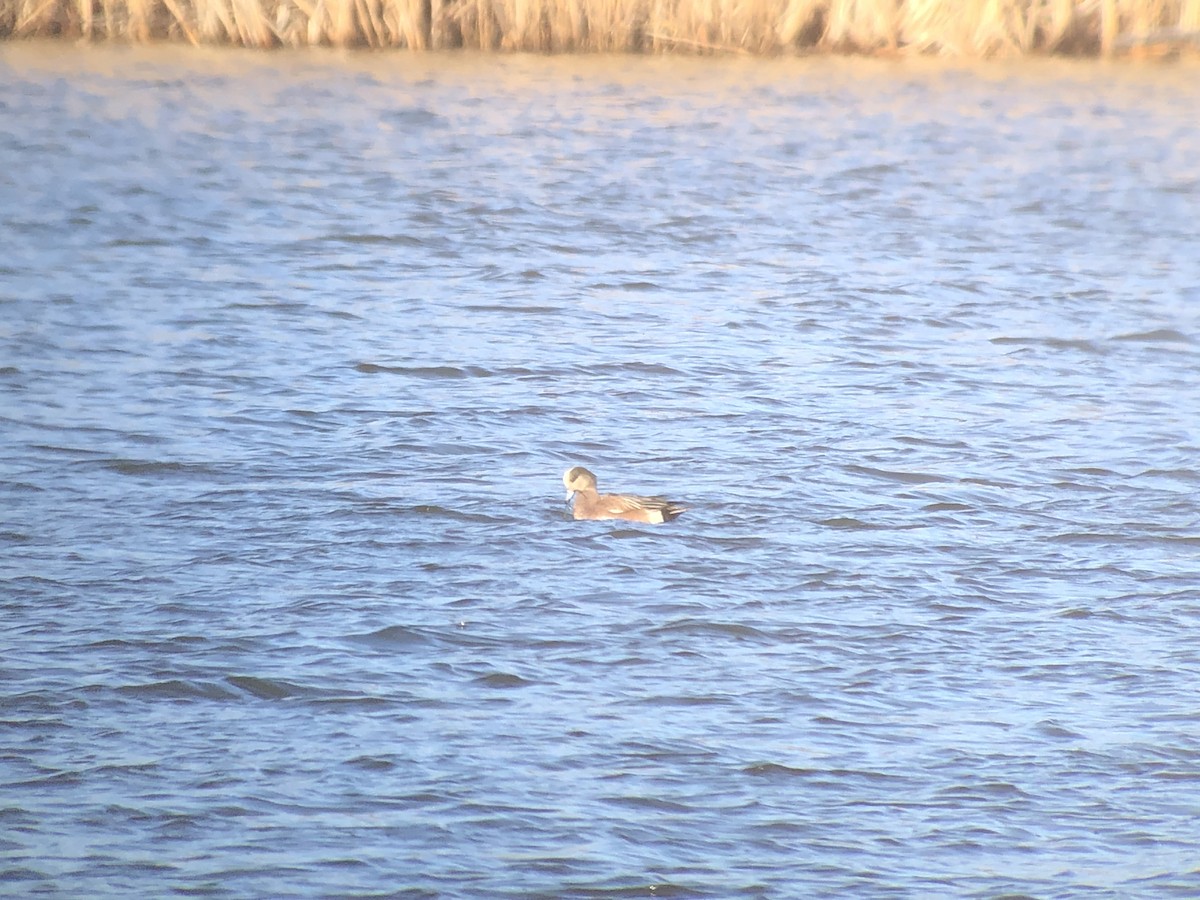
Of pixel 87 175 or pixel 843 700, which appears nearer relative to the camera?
pixel 843 700

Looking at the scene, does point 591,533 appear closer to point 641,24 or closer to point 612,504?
point 612,504

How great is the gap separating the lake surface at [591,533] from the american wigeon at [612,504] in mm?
89

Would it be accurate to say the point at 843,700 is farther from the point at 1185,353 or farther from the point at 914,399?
the point at 1185,353

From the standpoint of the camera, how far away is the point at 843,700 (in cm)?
579

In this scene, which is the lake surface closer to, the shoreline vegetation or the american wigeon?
the american wigeon

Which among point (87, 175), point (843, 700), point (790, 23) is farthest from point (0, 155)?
point (843, 700)

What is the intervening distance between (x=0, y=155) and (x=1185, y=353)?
11.3 metres

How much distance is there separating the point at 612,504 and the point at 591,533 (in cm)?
15

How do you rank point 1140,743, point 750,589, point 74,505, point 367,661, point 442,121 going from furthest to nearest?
point 442,121 < point 74,505 < point 750,589 < point 367,661 < point 1140,743

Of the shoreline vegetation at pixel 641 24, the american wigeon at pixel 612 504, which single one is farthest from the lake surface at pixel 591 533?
the shoreline vegetation at pixel 641 24

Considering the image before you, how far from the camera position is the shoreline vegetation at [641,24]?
20.3 meters

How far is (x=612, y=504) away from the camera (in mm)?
7527

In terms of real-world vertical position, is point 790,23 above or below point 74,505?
above

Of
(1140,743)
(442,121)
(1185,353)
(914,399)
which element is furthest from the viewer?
(442,121)
